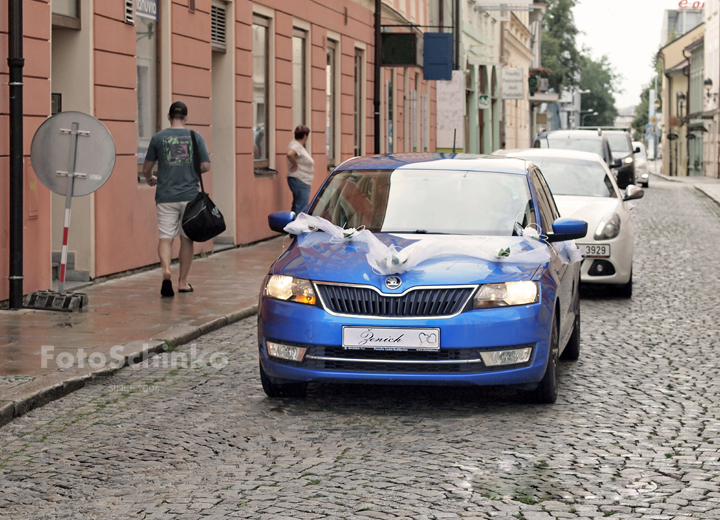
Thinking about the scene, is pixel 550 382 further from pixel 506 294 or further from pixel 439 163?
pixel 439 163

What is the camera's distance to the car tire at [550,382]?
648 centimetres

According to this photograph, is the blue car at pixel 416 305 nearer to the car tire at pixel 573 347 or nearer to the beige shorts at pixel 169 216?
the car tire at pixel 573 347

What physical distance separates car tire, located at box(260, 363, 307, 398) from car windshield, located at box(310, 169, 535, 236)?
1.08 m

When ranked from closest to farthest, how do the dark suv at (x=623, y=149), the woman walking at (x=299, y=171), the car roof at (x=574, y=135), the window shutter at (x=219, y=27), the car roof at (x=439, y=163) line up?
1. the car roof at (x=439, y=163)
2. the window shutter at (x=219, y=27)
3. the woman walking at (x=299, y=171)
4. the car roof at (x=574, y=135)
5. the dark suv at (x=623, y=149)

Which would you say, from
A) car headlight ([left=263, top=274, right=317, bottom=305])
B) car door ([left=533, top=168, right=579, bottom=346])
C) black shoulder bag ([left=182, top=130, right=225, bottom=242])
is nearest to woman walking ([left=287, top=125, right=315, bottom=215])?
black shoulder bag ([left=182, top=130, right=225, bottom=242])

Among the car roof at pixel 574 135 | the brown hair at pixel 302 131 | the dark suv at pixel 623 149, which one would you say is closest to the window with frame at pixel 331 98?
the brown hair at pixel 302 131

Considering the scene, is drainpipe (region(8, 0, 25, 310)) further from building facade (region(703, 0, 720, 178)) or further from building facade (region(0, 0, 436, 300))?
building facade (region(703, 0, 720, 178))

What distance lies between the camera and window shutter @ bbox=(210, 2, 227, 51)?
1629 centimetres

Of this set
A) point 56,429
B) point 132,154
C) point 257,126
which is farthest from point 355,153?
point 56,429

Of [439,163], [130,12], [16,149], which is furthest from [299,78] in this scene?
[439,163]

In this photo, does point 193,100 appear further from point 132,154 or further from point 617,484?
point 617,484

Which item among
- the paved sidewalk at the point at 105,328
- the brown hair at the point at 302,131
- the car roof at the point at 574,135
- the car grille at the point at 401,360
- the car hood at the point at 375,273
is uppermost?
the car roof at the point at 574,135

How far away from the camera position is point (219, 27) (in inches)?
650

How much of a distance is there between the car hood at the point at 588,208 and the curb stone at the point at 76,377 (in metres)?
4.09
